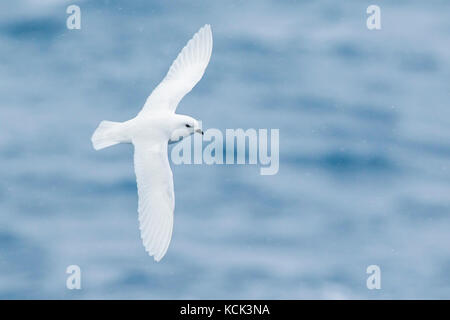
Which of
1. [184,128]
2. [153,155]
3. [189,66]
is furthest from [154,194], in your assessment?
[189,66]

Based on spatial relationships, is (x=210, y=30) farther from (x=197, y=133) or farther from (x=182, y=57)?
(x=197, y=133)

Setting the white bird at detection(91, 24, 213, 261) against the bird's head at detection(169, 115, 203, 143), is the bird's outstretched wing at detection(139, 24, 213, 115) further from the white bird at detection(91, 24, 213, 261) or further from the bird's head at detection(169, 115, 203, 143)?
the bird's head at detection(169, 115, 203, 143)

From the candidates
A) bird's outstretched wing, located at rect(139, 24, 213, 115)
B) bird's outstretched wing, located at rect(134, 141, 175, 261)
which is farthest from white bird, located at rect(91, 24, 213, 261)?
bird's outstretched wing, located at rect(139, 24, 213, 115)

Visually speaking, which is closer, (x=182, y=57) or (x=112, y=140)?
(x=112, y=140)

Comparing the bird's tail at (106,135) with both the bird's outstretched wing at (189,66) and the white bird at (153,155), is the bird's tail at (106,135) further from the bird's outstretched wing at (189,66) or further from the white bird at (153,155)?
the bird's outstretched wing at (189,66)

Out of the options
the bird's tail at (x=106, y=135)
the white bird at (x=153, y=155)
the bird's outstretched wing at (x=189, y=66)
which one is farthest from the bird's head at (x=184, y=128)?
the bird's outstretched wing at (x=189, y=66)
